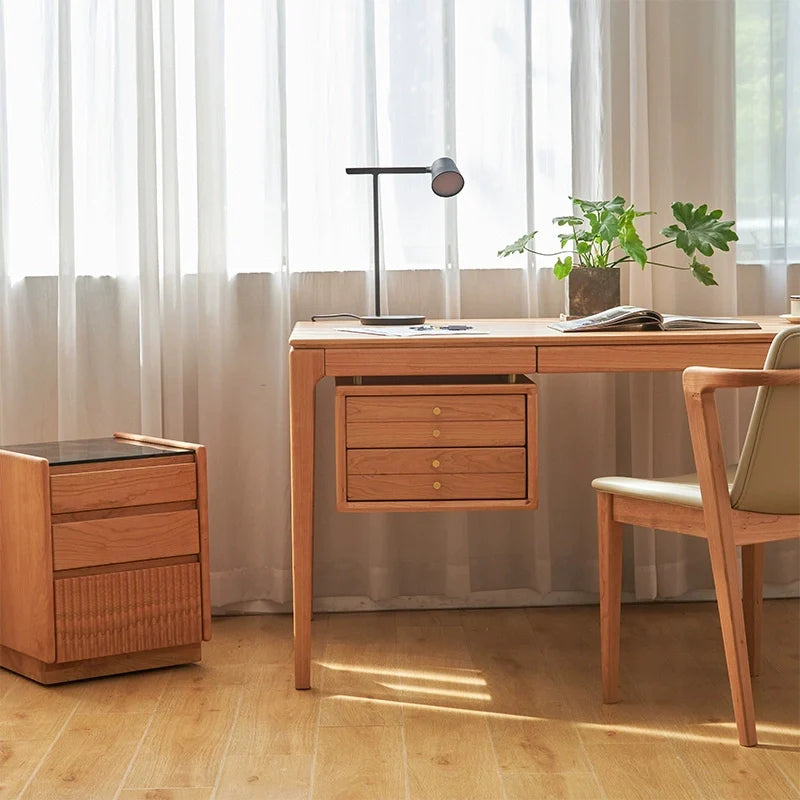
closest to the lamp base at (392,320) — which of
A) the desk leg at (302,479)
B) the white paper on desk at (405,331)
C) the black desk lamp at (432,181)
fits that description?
the black desk lamp at (432,181)

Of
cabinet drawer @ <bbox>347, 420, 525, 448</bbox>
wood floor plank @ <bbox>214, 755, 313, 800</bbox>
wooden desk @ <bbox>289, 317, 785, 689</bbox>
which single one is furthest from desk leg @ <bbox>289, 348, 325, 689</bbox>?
wood floor plank @ <bbox>214, 755, 313, 800</bbox>

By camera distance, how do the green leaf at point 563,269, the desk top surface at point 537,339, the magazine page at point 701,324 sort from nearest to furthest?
1. the desk top surface at point 537,339
2. the magazine page at point 701,324
3. the green leaf at point 563,269

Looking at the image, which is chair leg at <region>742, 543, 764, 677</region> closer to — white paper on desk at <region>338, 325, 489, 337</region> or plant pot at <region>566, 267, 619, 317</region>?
plant pot at <region>566, 267, 619, 317</region>

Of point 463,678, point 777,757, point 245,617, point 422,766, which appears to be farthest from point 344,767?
point 245,617

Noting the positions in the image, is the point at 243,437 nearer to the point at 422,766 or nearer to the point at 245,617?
the point at 245,617

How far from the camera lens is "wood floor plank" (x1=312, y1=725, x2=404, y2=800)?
6.14 feet

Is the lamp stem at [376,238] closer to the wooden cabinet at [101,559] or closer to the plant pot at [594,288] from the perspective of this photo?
the plant pot at [594,288]

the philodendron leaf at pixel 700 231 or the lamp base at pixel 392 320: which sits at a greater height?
the philodendron leaf at pixel 700 231

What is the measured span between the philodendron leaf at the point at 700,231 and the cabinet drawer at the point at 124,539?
123 centimetres

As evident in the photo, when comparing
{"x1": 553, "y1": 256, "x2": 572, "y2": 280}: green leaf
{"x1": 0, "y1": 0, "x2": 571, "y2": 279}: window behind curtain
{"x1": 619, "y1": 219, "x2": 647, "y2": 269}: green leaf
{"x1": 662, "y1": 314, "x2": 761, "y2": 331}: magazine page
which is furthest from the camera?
{"x1": 0, "y1": 0, "x2": 571, "y2": 279}: window behind curtain

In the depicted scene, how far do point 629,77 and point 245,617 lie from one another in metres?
1.67

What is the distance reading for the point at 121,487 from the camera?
2.42 m

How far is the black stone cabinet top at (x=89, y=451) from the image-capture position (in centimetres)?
241

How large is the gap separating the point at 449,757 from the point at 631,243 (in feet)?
3.91
